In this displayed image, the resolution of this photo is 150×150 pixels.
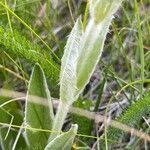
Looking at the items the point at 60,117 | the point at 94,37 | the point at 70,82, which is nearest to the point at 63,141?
the point at 60,117

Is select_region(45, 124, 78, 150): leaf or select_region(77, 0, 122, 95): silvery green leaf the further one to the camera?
select_region(45, 124, 78, 150): leaf

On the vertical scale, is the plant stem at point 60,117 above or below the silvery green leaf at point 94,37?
below

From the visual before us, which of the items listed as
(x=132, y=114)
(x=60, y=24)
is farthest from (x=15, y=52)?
(x=60, y=24)

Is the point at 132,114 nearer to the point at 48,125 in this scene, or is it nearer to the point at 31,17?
the point at 48,125

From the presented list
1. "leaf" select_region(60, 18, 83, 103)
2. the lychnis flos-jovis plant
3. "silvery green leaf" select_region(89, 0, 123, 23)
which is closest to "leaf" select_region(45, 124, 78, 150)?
the lychnis flos-jovis plant

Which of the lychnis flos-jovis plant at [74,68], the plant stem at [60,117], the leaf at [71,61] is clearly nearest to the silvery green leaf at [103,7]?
the lychnis flos-jovis plant at [74,68]

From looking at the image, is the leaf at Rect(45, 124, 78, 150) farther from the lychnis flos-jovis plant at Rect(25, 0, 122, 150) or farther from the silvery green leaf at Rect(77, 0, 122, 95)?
the silvery green leaf at Rect(77, 0, 122, 95)

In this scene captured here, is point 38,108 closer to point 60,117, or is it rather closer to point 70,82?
point 60,117

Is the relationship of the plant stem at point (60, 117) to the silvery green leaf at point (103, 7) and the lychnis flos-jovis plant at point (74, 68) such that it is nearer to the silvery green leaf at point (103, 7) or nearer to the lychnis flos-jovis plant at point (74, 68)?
the lychnis flos-jovis plant at point (74, 68)
